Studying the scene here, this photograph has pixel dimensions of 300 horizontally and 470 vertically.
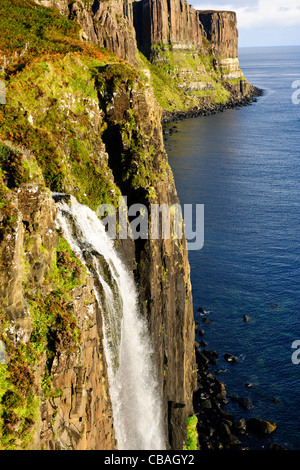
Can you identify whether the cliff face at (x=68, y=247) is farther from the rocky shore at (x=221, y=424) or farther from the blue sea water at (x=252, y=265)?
the blue sea water at (x=252, y=265)

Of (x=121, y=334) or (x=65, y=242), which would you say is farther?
(x=121, y=334)

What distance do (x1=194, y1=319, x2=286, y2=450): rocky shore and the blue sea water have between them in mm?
753

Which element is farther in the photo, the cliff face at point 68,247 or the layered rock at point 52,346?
the cliff face at point 68,247

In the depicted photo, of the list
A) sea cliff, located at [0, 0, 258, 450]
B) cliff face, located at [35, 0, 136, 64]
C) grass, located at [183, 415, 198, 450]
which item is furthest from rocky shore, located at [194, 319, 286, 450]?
cliff face, located at [35, 0, 136, 64]

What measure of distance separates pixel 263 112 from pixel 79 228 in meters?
182

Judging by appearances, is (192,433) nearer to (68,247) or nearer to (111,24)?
(68,247)

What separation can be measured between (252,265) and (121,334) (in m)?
41.6

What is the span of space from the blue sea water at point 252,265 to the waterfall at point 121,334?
15.6 m

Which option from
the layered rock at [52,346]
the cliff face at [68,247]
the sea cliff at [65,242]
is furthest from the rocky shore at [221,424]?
the layered rock at [52,346]

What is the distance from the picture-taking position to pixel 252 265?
65.4m

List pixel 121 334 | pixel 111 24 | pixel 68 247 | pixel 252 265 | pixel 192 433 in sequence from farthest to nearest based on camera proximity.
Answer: pixel 111 24 → pixel 252 265 → pixel 192 433 → pixel 121 334 → pixel 68 247

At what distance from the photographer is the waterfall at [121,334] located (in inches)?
968

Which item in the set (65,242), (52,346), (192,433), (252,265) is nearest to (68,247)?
(65,242)
